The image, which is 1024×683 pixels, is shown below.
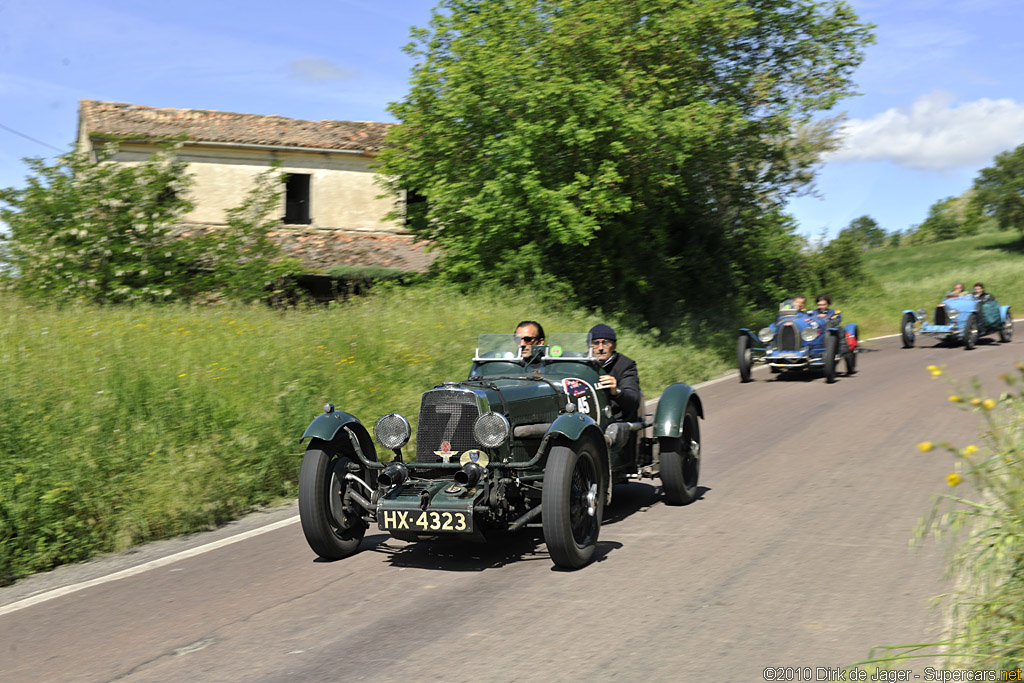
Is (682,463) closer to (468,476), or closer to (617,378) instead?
(617,378)

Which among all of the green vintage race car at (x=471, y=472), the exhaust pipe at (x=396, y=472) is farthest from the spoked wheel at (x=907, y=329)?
the exhaust pipe at (x=396, y=472)

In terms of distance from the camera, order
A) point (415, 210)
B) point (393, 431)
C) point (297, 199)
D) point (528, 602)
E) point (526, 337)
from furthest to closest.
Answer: point (297, 199)
point (415, 210)
point (526, 337)
point (393, 431)
point (528, 602)

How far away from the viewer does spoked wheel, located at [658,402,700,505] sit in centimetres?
816

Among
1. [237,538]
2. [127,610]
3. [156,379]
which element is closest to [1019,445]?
[127,610]

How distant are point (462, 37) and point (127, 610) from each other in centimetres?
1782

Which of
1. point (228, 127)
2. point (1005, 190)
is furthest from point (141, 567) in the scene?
point (1005, 190)

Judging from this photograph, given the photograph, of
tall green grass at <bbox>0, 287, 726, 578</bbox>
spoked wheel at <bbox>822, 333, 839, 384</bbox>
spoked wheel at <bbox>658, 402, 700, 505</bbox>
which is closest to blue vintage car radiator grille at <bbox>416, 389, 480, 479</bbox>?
spoked wheel at <bbox>658, 402, 700, 505</bbox>

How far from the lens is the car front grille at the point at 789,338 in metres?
18.2

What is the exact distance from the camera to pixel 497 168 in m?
20.2

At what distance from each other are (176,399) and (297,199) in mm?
21833

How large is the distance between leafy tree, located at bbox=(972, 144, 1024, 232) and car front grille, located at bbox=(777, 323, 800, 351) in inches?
2757

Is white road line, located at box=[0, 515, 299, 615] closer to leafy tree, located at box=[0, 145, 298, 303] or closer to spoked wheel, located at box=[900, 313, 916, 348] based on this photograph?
leafy tree, located at box=[0, 145, 298, 303]

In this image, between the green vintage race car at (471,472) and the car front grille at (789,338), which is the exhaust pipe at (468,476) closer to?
the green vintage race car at (471,472)

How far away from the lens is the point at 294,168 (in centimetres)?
2964
